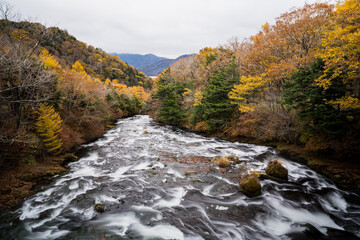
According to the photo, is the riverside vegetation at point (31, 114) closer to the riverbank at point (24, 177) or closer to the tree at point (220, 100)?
the riverbank at point (24, 177)

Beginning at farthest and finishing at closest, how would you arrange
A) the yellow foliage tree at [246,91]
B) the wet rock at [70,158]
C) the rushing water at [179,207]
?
the yellow foliage tree at [246,91]
the wet rock at [70,158]
the rushing water at [179,207]

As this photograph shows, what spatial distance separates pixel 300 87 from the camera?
37.2 ft

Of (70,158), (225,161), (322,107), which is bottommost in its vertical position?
(70,158)

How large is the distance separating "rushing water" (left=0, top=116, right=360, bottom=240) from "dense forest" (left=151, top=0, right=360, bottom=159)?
10.8 feet

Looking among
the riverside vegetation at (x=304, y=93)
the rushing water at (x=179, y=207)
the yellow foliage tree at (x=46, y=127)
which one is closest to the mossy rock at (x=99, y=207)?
the rushing water at (x=179, y=207)

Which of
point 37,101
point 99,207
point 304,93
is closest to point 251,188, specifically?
point 99,207

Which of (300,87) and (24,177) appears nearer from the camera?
(24,177)

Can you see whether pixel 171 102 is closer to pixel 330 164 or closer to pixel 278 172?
pixel 278 172

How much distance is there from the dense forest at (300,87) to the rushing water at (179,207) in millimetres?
3280

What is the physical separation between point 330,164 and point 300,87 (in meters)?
5.37

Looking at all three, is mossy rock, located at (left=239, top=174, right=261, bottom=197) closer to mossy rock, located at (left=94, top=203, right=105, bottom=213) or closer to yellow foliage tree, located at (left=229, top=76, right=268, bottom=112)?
mossy rock, located at (left=94, top=203, right=105, bottom=213)

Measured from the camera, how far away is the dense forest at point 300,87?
29.1ft

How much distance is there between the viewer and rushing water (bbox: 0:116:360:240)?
5.77m

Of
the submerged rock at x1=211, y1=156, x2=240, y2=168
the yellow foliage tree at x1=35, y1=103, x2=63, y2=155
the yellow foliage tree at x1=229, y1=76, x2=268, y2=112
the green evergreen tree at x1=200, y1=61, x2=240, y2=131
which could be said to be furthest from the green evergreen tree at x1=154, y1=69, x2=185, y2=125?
the yellow foliage tree at x1=35, y1=103, x2=63, y2=155
